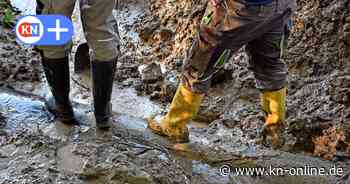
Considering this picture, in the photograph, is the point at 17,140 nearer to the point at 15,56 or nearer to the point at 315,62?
the point at 15,56

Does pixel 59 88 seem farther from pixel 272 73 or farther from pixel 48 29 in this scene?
pixel 272 73

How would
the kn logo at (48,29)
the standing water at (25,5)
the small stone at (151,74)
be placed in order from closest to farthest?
the kn logo at (48,29) < the small stone at (151,74) < the standing water at (25,5)

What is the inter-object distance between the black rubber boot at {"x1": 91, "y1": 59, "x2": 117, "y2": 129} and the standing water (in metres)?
1.89

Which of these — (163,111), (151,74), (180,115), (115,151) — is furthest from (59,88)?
(151,74)

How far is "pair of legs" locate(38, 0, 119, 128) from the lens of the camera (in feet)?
7.31

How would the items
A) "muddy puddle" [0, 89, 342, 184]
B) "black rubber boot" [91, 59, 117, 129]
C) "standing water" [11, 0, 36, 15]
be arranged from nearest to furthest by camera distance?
"muddy puddle" [0, 89, 342, 184] < "black rubber boot" [91, 59, 117, 129] < "standing water" [11, 0, 36, 15]

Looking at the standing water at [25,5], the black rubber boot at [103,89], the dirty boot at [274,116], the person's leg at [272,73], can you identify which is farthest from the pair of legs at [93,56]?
the standing water at [25,5]

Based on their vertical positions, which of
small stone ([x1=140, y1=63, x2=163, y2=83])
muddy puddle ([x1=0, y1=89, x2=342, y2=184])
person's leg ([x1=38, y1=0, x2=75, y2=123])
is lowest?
muddy puddle ([x1=0, y1=89, x2=342, y2=184])

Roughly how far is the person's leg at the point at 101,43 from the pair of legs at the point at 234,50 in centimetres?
36

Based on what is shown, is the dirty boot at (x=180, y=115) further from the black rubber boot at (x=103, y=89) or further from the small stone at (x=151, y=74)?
the small stone at (x=151, y=74)

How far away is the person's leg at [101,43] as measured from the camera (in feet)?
7.32

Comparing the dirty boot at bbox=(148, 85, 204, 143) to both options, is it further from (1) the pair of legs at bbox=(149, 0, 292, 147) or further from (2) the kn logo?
(2) the kn logo

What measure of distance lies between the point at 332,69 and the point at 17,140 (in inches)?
70.0

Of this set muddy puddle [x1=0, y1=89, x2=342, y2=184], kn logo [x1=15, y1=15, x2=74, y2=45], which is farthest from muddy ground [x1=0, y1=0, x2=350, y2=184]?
kn logo [x1=15, y1=15, x2=74, y2=45]
